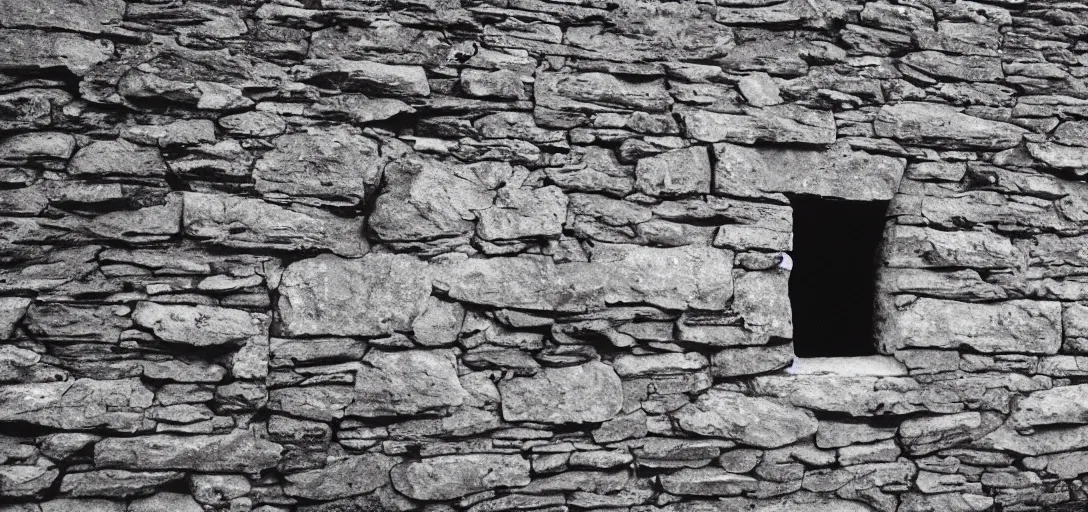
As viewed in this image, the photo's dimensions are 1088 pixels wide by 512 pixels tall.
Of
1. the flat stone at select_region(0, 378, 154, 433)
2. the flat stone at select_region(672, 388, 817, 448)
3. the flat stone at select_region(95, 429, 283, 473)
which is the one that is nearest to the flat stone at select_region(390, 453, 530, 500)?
the flat stone at select_region(95, 429, 283, 473)

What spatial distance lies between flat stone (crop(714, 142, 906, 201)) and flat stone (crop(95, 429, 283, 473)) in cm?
229

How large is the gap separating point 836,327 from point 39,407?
4.09 meters

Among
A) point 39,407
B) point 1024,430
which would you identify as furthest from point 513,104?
point 1024,430

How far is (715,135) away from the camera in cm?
301

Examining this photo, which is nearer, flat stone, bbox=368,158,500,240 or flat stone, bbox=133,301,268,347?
flat stone, bbox=133,301,268,347

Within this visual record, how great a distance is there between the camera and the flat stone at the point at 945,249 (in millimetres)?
3166

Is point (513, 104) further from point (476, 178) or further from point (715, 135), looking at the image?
point (715, 135)

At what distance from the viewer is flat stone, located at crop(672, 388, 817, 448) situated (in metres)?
2.98

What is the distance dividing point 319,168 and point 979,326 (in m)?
3.18

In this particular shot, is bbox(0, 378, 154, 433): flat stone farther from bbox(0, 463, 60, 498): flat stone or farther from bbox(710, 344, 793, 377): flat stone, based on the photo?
bbox(710, 344, 793, 377): flat stone

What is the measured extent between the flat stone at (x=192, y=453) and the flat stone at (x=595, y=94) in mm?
1872

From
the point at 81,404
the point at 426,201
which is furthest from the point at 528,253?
the point at 81,404

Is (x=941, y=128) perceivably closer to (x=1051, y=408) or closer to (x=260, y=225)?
(x=1051, y=408)

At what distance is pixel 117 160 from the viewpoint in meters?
2.58
